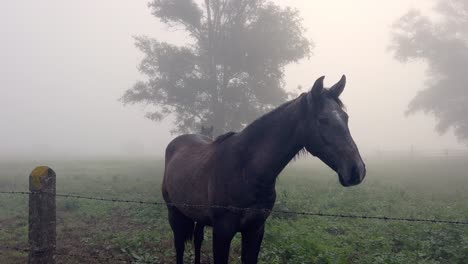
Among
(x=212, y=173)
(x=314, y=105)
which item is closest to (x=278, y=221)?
(x=212, y=173)

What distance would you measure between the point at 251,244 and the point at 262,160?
1.05 metres

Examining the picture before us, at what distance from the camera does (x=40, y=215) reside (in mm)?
3863

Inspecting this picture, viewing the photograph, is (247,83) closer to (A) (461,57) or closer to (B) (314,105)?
(A) (461,57)

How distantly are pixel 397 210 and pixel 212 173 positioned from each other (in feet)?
28.6

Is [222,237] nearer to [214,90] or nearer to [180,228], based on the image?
[180,228]

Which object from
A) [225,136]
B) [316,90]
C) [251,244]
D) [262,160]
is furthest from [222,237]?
[316,90]

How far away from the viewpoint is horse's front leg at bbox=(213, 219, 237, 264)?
4.15m

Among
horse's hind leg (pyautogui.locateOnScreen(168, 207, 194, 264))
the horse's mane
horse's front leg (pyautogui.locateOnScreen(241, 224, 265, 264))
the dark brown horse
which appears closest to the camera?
the dark brown horse

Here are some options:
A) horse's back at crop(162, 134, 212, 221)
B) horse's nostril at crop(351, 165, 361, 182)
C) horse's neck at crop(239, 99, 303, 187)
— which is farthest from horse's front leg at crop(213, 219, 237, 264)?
horse's nostril at crop(351, 165, 361, 182)

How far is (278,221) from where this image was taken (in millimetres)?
8828

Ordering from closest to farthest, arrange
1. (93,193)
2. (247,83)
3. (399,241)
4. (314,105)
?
(314,105), (399,241), (93,193), (247,83)

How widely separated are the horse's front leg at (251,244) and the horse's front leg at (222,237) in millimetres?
285

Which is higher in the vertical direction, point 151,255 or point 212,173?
point 212,173

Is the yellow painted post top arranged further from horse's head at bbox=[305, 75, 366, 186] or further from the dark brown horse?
horse's head at bbox=[305, 75, 366, 186]
